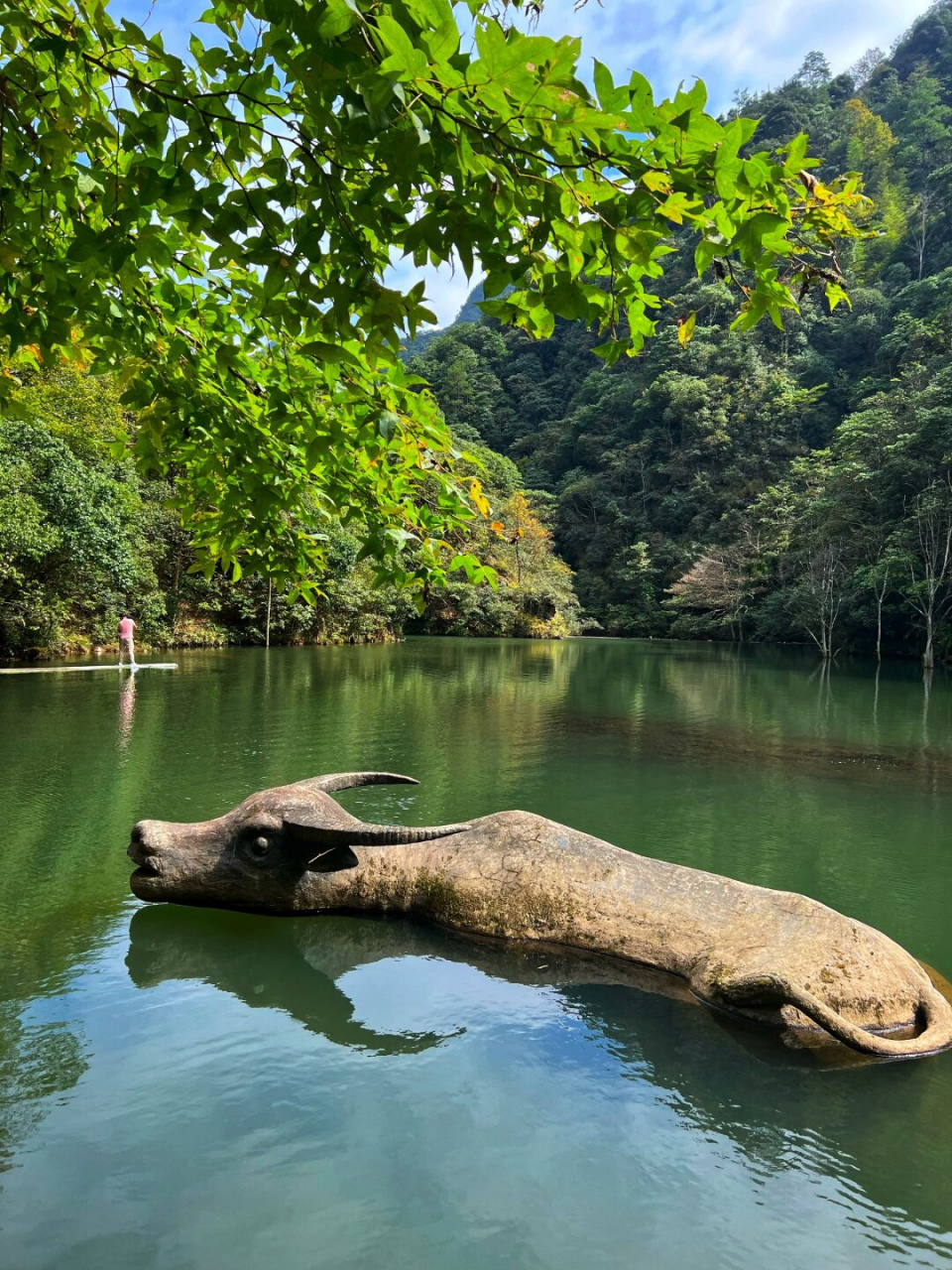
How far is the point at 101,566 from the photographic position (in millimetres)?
19547

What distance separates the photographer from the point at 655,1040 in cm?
335

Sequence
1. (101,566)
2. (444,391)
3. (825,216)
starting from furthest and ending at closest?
(444,391), (101,566), (825,216)

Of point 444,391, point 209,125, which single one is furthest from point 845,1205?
point 444,391

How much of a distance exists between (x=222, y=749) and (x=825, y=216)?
8.87 metres

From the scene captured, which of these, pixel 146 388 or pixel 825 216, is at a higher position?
pixel 825 216

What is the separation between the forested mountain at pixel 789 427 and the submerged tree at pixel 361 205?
24404mm

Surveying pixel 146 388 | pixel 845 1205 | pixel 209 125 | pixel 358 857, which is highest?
pixel 209 125

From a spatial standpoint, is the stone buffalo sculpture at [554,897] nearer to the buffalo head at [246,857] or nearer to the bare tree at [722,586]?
the buffalo head at [246,857]

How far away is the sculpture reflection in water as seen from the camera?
8.57 feet

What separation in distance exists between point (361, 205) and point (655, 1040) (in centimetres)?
342

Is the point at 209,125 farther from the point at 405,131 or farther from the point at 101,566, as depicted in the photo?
the point at 101,566

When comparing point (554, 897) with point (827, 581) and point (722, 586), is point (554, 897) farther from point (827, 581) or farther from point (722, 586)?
point (722, 586)

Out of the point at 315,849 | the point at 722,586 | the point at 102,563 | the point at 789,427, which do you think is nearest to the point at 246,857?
the point at 315,849

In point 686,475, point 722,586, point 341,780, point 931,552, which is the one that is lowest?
point 341,780
